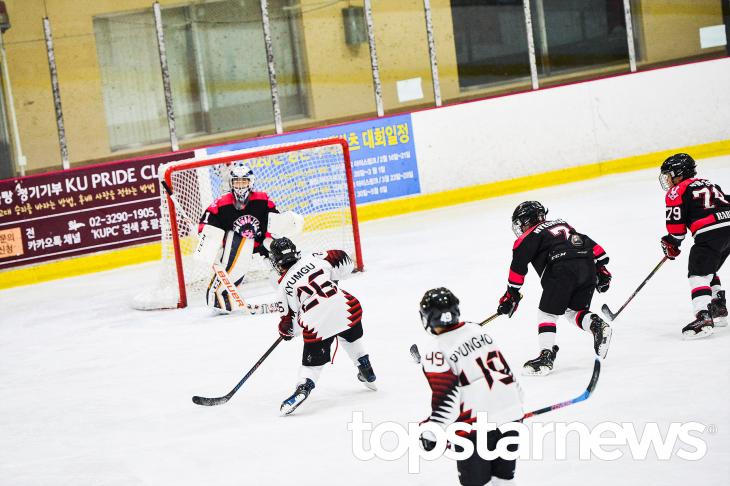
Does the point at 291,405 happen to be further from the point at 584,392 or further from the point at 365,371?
the point at 584,392

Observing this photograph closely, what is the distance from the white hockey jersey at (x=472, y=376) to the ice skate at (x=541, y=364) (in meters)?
1.71

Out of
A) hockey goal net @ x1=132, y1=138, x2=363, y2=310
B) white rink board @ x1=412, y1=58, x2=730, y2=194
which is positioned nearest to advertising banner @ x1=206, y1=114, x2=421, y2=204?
white rink board @ x1=412, y1=58, x2=730, y2=194

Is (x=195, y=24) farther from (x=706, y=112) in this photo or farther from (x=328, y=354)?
(x=328, y=354)

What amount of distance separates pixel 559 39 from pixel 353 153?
3895 millimetres

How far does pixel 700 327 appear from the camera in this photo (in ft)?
16.1

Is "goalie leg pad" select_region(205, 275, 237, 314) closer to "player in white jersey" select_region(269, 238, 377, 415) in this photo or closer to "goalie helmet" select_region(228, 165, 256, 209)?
"goalie helmet" select_region(228, 165, 256, 209)

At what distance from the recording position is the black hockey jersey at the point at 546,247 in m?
4.67

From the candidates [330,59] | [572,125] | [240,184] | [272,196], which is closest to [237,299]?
[240,184]

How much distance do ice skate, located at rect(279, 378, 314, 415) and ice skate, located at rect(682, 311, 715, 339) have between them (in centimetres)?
178

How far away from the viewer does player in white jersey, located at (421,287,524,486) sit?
294 cm

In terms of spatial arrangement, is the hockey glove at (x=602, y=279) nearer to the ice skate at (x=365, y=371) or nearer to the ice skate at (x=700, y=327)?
the ice skate at (x=700, y=327)

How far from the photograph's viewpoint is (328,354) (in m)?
4.61

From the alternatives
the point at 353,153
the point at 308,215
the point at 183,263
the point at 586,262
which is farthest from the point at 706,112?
the point at 586,262

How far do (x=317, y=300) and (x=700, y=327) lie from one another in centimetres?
181
